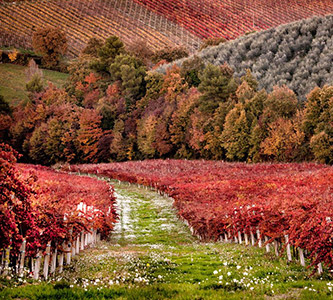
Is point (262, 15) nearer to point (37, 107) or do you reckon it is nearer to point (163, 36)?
point (163, 36)

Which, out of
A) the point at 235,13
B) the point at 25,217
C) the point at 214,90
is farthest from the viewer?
the point at 235,13

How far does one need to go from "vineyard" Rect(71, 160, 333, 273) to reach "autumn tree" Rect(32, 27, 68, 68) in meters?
93.8

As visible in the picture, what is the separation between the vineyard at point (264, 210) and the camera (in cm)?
962

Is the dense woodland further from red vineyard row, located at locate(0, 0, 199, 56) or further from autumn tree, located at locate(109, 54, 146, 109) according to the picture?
red vineyard row, located at locate(0, 0, 199, 56)

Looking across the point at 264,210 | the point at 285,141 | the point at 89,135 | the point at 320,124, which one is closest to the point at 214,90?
the point at 285,141

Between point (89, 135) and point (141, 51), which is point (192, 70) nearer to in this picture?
point (89, 135)

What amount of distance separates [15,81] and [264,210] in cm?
10570

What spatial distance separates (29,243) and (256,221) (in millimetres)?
7769

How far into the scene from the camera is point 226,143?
53.4m

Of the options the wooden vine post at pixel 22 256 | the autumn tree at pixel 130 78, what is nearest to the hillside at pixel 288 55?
the autumn tree at pixel 130 78

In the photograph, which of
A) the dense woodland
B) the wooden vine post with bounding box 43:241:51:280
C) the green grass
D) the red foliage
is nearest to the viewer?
the red foliage

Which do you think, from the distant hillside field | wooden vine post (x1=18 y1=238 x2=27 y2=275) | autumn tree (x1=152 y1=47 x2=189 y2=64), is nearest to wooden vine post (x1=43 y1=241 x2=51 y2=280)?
wooden vine post (x1=18 y1=238 x2=27 y2=275)

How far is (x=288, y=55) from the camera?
7612cm

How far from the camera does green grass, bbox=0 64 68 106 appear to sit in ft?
317
